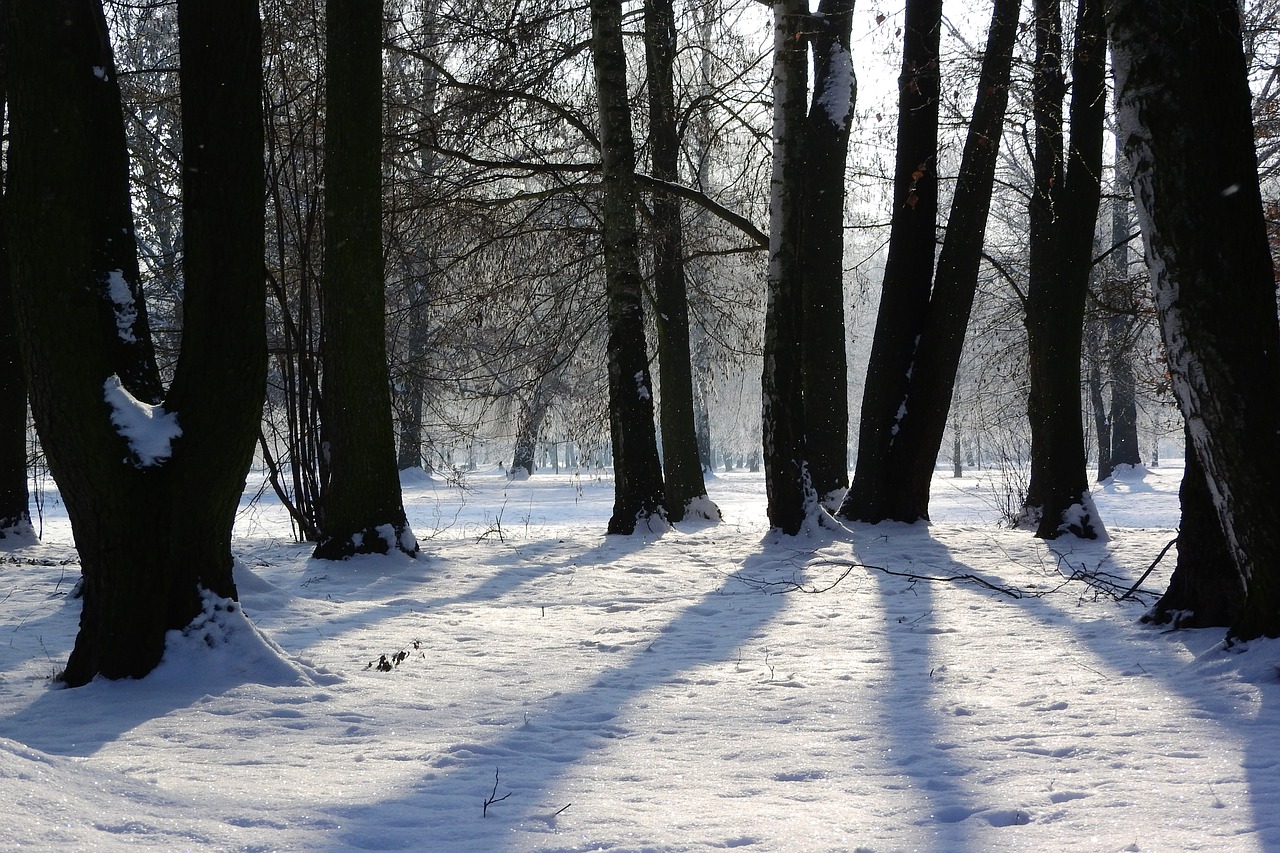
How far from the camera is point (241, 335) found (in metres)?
4.11

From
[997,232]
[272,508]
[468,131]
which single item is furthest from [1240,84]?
[997,232]

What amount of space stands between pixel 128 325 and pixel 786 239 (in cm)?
597

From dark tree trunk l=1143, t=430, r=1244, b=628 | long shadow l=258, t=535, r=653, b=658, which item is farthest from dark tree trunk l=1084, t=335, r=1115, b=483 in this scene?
dark tree trunk l=1143, t=430, r=1244, b=628

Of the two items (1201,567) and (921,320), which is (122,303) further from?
(921,320)

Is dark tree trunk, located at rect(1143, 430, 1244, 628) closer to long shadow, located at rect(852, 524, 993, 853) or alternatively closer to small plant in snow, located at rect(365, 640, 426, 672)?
long shadow, located at rect(852, 524, 993, 853)

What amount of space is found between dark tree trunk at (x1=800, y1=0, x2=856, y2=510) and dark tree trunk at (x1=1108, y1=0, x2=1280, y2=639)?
5.18 metres

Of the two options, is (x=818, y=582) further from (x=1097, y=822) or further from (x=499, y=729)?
(x=1097, y=822)

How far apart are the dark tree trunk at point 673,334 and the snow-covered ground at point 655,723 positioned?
575 centimetres

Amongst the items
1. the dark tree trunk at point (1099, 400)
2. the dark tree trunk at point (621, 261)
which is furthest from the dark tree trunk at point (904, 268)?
the dark tree trunk at point (1099, 400)

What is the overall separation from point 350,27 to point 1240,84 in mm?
6225

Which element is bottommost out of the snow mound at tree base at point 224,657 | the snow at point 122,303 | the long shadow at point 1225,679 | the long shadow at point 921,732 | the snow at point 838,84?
the long shadow at point 921,732

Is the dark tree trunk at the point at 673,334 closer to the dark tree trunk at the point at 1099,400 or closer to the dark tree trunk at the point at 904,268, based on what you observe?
the dark tree trunk at the point at 904,268

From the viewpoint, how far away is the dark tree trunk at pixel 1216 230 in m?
3.67

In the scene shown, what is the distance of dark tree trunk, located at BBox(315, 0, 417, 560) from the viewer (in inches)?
291
